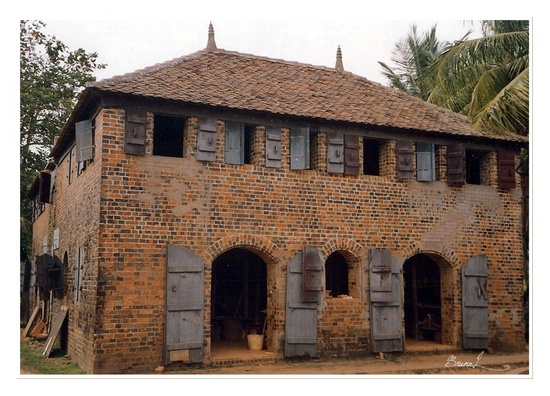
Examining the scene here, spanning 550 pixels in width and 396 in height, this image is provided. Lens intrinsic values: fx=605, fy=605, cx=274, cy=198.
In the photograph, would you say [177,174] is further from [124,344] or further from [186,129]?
[124,344]

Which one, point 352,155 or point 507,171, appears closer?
point 352,155

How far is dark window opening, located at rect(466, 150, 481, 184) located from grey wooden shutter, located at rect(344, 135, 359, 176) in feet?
13.0

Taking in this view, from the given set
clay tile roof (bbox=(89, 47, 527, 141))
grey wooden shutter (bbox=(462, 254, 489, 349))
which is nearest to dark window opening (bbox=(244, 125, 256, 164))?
clay tile roof (bbox=(89, 47, 527, 141))

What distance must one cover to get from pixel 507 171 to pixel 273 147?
6.52m

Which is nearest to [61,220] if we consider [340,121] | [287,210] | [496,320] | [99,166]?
[99,166]

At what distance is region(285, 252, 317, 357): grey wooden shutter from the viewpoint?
1329 centimetres

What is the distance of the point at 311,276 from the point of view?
1358 cm

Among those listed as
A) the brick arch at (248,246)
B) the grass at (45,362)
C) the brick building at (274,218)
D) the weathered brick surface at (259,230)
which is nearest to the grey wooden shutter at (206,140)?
the brick building at (274,218)

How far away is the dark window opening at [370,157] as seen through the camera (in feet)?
54.6

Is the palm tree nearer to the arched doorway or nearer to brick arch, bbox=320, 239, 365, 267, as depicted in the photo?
brick arch, bbox=320, 239, 365, 267

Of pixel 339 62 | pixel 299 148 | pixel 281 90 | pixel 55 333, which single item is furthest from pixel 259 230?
pixel 339 62

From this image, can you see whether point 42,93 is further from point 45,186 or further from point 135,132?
point 135,132

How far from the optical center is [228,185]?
13164 mm

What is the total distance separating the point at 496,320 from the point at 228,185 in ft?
25.4
